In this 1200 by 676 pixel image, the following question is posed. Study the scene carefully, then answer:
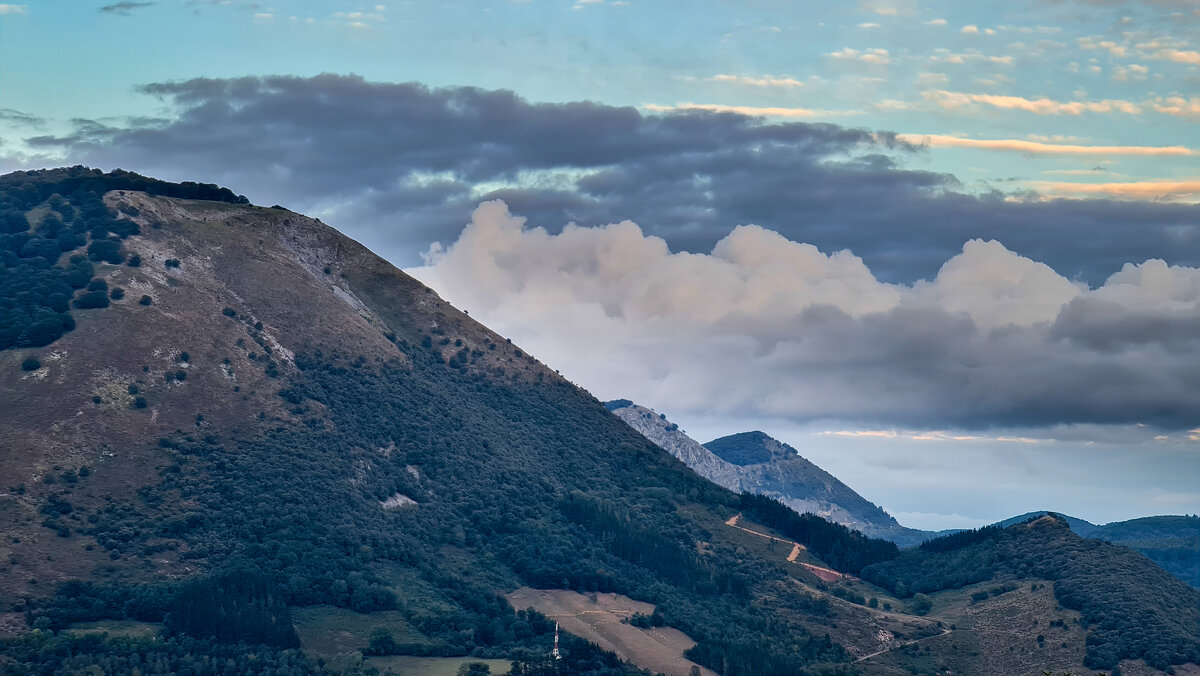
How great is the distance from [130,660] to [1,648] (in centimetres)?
1759

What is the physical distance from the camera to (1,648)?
195250 millimetres

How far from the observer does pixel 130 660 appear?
7859 inches

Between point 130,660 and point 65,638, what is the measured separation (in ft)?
32.9

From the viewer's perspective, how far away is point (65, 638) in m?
200

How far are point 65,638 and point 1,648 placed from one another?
864 centimetres
